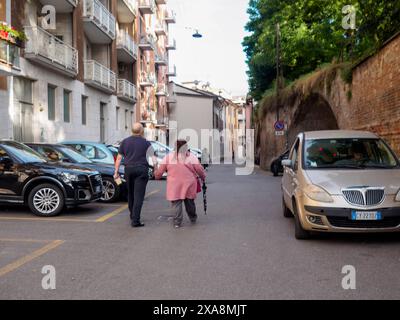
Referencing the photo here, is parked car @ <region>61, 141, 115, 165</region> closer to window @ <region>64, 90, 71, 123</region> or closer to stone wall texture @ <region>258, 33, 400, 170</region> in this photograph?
stone wall texture @ <region>258, 33, 400, 170</region>

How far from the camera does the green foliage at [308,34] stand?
1383 centimetres

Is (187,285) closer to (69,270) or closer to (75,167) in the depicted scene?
(69,270)

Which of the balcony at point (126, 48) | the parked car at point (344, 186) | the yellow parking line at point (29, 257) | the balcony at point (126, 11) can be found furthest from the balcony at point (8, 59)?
the balcony at point (126, 11)

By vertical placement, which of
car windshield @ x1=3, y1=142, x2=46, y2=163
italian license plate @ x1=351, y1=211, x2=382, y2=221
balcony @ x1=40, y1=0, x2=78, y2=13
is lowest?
italian license plate @ x1=351, y1=211, x2=382, y2=221

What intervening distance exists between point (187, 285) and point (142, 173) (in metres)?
3.89

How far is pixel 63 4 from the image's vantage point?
23375 mm

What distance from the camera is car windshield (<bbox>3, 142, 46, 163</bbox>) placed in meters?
10.0

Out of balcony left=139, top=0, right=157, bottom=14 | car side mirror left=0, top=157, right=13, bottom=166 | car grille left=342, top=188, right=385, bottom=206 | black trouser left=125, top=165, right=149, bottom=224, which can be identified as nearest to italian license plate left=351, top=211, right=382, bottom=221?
car grille left=342, top=188, right=385, bottom=206

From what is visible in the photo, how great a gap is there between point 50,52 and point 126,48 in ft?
44.1

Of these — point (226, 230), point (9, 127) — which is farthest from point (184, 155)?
point (9, 127)

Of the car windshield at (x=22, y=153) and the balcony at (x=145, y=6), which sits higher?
the balcony at (x=145, y=6)

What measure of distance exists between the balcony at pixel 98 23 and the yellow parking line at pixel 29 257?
2098 cm

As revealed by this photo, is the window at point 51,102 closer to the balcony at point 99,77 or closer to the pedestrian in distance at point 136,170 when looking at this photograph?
the balcony at point 99,77

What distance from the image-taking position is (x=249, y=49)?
4253 cm
